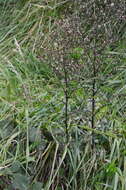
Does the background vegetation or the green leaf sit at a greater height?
the background vegetation

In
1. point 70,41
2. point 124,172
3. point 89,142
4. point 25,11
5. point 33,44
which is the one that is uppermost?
point 25,11

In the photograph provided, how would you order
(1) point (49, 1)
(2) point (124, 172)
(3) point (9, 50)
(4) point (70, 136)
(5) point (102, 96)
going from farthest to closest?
(1) point (49, 1)
(3) point (9, 50)
(5) point (102, 96)
(4) point (70, 136)
(2) point (124, 172)

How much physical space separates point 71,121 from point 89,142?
158 mm

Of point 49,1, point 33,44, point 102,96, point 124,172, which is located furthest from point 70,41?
point 49,1

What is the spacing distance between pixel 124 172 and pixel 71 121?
41cm

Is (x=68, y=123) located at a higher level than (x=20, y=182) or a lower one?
higher

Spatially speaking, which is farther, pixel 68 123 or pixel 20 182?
pixel 68 123

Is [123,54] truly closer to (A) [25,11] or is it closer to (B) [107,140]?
(B) [107,140]

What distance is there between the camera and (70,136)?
224 centimetres

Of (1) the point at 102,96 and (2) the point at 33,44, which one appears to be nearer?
(1) the point at 102,96

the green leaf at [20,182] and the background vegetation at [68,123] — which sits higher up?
the background vegetation at [68,123]

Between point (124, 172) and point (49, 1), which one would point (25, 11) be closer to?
point (49, 1)

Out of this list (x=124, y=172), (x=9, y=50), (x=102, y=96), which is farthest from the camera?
(x=9, y=50)

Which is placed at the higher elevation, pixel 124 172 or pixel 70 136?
pixel 70 136
